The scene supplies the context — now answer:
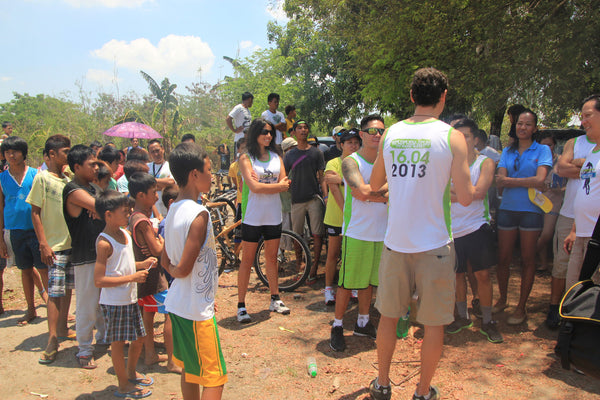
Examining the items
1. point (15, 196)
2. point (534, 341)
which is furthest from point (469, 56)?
point (15, 196)

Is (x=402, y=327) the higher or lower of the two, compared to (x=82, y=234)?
lower

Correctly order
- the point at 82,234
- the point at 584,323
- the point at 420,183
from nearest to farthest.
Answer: the point at 584,323 → the point at 420,183 → the point at 82,234

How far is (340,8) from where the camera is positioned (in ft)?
32.1

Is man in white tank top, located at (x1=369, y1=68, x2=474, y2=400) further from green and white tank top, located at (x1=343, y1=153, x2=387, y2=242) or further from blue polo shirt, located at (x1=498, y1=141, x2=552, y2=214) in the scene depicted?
blue polo shirt, located at (x1=498, y1=141, x2=552, y2=214)

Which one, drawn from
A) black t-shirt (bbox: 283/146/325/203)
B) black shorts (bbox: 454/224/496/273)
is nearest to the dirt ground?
black shorts (bbox: 454/224/496/273)

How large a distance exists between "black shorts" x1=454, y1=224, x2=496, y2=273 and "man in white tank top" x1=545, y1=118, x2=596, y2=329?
776mm

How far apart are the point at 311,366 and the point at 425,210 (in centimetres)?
182

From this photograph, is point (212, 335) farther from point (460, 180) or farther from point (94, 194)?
point (94, 194)

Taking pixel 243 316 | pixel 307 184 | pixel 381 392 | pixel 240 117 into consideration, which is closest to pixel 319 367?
pixel 381 392

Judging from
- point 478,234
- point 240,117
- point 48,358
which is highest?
point 240,117

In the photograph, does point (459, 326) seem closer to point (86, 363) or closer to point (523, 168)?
point (523, 168)

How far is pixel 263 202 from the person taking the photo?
14.7 ft

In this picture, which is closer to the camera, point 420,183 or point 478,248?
point 420,183

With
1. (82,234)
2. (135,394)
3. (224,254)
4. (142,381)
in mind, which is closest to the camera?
(135,394)
